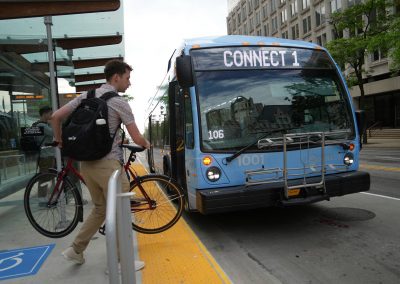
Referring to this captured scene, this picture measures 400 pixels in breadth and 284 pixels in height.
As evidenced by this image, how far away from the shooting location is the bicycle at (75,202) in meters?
4.71

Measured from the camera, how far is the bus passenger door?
6.45m

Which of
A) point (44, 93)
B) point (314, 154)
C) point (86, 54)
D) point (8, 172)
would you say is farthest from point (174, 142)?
point (86, 54)

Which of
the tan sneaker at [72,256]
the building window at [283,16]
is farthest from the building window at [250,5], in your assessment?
the tan sneaker at [72,256]

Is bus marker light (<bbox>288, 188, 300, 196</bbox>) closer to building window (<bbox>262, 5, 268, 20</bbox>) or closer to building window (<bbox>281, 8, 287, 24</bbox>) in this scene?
building window (<bbox>281, 8, 287, 24</bbox>)

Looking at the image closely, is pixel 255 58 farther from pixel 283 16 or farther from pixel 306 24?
pixel 283 16

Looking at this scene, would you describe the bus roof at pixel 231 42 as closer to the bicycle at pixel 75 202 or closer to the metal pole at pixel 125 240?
the bicycle at pixel 75 202

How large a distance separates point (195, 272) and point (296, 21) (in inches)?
2041

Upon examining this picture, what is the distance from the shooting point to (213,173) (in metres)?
5.38

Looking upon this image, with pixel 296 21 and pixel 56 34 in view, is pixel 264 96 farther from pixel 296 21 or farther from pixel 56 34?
pixel 296 21

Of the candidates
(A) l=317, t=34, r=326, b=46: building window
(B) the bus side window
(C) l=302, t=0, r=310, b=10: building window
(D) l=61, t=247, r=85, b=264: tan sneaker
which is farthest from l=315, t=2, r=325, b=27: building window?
(D) l=61, t=247, r=85, b=264: tan sneaker

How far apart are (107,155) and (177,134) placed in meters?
3.04

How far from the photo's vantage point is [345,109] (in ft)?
20.3

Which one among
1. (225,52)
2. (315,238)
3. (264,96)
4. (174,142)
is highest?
(225,52)

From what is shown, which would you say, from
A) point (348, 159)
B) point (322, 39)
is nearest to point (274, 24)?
point (322, 39)
